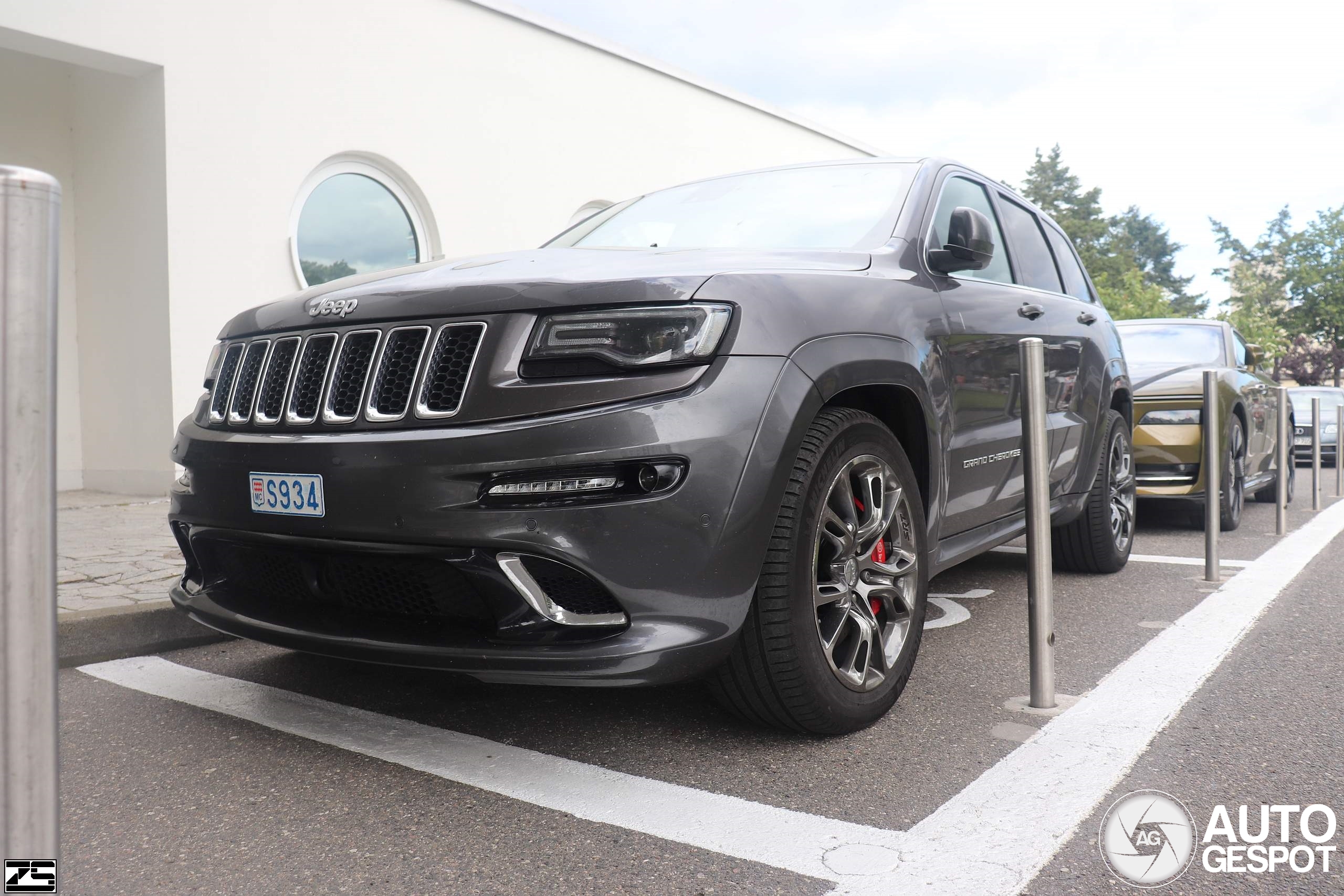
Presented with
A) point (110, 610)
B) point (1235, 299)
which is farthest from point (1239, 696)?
point (1235, 299)

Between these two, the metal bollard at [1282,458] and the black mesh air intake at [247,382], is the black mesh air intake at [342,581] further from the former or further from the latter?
the metal bollard at [1282,458]

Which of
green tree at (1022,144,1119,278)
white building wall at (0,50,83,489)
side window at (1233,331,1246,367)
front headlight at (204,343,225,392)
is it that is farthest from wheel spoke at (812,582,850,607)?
green tree at (1022,144,1119,278)

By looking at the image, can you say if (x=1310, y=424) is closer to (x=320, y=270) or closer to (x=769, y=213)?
(x=320, y=270)

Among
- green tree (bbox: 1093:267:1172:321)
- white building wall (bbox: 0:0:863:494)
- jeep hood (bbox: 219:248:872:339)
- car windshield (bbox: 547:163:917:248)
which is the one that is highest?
green tree (bbox: 1093:267:1172:321)

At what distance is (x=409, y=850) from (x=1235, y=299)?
61.6 meters

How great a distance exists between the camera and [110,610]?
12.5 feet

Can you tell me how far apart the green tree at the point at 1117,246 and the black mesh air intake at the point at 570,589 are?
144 feet

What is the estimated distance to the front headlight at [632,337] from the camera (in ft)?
7.34

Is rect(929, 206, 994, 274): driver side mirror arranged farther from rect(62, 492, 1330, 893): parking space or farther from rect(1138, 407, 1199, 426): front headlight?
rect(1138, 407, 1199, 426): front headlight

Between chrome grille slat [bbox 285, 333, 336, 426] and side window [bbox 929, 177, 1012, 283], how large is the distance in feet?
6.46

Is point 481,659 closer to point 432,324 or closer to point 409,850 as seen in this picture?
point 409,850

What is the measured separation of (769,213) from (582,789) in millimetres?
2026

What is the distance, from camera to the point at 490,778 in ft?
7.97

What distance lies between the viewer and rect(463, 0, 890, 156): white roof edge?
1031 cm
